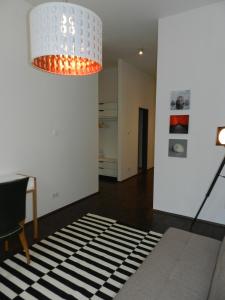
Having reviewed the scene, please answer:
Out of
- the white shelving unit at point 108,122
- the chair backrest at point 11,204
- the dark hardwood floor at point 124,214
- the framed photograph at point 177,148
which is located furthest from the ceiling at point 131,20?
the dark hardwood floor at point 124,214

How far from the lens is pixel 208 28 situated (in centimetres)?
290

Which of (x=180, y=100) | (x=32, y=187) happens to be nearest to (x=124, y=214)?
(x=32, y=187)

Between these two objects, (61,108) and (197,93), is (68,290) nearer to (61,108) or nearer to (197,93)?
(61,108)

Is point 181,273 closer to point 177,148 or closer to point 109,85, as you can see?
point 177,148

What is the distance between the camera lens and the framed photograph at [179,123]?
317 cm

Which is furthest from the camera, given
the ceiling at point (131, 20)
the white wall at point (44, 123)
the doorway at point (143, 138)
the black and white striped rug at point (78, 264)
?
the doorway at point (143, 138)

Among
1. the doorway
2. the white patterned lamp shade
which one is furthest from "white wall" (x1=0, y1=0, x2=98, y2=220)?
the doorway

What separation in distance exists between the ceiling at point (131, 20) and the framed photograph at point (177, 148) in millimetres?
1856

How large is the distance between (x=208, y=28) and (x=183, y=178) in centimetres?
215

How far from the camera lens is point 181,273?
1416mm

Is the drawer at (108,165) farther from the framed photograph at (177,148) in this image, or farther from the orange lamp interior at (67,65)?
the orange lamp interior at (67,65)

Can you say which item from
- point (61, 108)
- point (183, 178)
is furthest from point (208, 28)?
point (61, 108)

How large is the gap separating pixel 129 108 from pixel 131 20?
2455mm

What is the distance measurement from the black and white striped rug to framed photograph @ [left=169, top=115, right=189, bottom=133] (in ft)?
5.04
